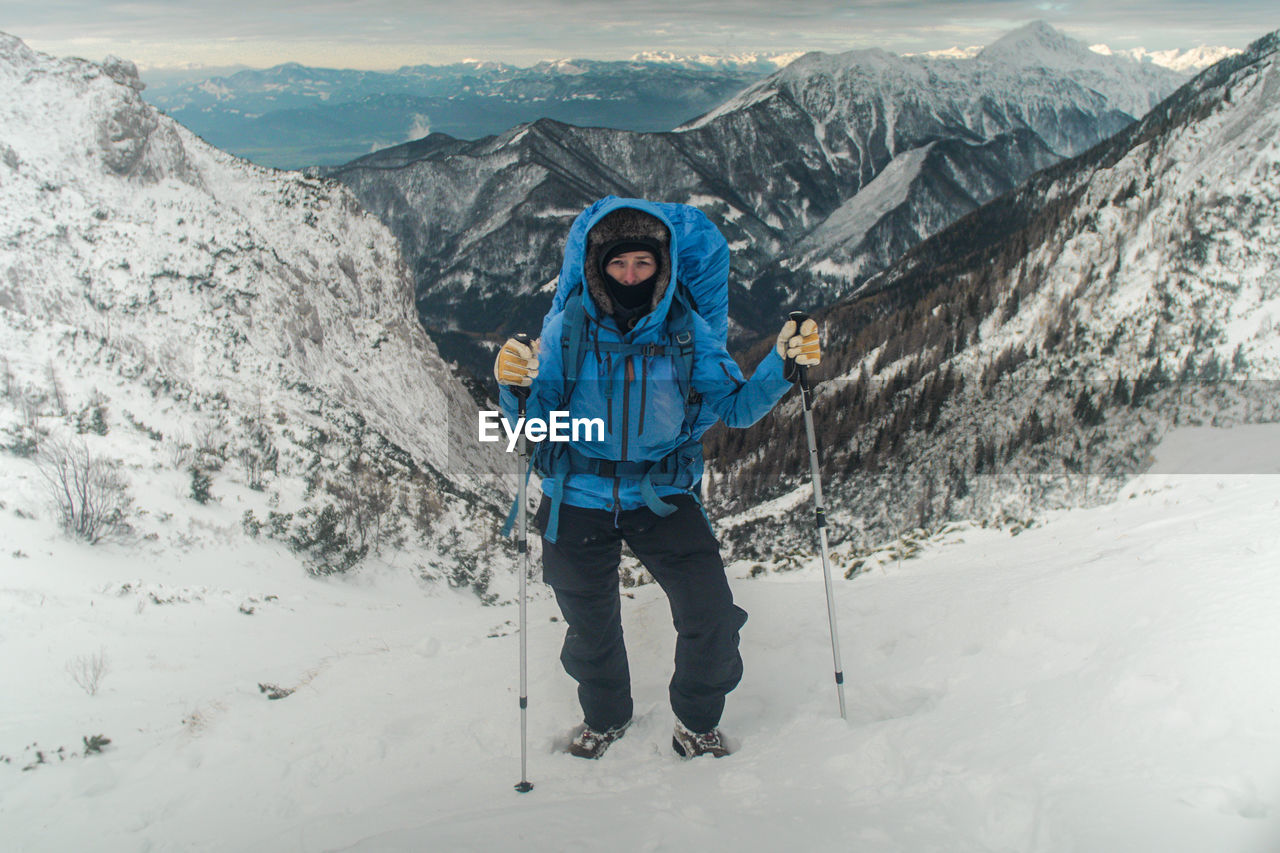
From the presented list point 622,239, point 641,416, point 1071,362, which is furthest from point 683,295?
point 1071,362

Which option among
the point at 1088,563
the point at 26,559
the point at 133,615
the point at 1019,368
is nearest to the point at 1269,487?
the point at 1088,563

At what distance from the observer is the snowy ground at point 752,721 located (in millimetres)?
2871

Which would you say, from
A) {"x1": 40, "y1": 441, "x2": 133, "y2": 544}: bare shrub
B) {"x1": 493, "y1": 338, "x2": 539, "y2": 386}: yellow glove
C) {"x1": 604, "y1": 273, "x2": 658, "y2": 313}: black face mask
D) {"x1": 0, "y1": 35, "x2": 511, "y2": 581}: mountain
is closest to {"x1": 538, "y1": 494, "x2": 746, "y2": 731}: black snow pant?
{"x1": 493, "y1": 338, "x2": 539, "y2": 386}: yellow glove

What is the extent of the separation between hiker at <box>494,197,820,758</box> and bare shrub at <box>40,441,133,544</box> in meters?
7.42

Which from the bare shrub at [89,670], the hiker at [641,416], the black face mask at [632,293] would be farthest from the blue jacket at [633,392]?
the bare shrub at [89,670]

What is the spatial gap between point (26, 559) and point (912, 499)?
27.6m

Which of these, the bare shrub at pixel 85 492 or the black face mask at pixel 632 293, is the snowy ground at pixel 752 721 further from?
the black face mask at pixel 632 293

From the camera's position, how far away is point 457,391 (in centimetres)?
3819

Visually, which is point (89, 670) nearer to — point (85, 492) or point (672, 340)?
point (85, 492)

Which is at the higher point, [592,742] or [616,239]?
[616,239]

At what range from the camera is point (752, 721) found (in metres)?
4.47

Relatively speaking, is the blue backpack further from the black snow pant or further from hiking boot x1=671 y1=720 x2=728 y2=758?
hiking boot x1=671 y1=720 x2=728 y2=758

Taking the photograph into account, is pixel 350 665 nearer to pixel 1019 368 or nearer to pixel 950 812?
pixel 950 812

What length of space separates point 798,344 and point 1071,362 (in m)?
38.1
